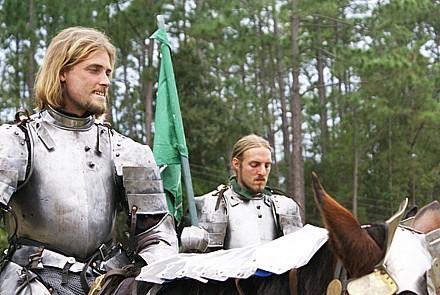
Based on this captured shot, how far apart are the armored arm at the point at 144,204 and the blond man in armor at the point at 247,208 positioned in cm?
308

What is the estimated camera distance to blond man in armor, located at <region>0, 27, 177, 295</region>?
3.27 meters

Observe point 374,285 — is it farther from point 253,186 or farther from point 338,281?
point 253,186

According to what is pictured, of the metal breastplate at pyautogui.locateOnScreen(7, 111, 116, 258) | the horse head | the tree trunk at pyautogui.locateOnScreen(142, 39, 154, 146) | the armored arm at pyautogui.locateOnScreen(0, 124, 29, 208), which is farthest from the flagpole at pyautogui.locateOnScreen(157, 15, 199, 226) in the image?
the tree trunk at pyautogui.locateOnScreen(142, 39, 154, 146)

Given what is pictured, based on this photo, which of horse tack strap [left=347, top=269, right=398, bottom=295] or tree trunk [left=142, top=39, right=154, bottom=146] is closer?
horse tack strap [left=347, top=269, right=398, bottom=295]

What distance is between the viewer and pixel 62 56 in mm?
3480

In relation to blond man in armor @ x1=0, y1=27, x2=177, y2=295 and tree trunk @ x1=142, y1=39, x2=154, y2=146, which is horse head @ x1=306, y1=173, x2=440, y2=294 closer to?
blond man in armor @ x1=0, y1=27, x2=177, y2=295

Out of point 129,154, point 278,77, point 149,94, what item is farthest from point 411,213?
point 278,77

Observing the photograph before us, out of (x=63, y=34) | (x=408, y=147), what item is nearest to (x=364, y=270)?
(x=63, y=34)

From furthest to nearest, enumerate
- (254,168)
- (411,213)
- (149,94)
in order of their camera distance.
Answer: (149,94)
(254,168)
(411,213)

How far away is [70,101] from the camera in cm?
350

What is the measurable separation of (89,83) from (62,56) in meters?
0.16

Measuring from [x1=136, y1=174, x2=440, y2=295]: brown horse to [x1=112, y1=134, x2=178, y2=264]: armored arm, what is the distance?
75cm

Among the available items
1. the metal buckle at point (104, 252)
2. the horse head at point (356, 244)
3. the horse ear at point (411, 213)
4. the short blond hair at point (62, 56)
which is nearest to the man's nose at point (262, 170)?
the short blond hair at point (62, 56)

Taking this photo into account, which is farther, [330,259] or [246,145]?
[246,145]
